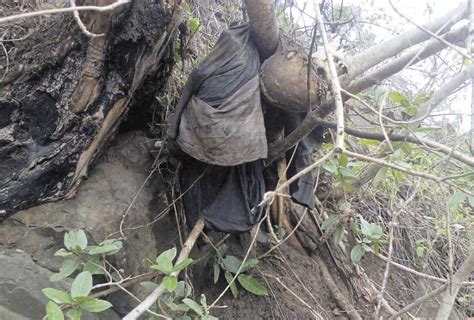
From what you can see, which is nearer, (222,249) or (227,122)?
(227,122)

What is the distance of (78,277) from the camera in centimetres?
129

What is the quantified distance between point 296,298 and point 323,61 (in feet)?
3.94

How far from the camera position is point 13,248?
162 cm

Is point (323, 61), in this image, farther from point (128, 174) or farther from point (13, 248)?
point (13, 248)

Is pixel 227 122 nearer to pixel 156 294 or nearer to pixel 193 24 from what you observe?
pixel 156 294

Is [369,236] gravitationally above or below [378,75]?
below

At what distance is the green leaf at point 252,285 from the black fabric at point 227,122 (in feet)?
1.15

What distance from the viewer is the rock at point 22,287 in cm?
142

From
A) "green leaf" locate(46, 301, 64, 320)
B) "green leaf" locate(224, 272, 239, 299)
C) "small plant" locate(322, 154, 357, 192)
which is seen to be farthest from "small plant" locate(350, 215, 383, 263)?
"green leaf" locate(46, 301, 64, 320)

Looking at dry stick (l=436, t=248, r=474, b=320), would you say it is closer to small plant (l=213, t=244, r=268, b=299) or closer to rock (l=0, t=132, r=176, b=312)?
small plant (l=213, t=244, r=268, b=299)

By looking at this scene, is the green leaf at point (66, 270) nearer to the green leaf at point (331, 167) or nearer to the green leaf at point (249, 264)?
the green leaf at point (249, 264)

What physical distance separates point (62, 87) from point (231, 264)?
3.58ft

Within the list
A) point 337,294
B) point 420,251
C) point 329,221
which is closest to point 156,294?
point 329,221

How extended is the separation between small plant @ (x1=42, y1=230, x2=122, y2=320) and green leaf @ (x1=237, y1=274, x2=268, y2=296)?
2.29ft
